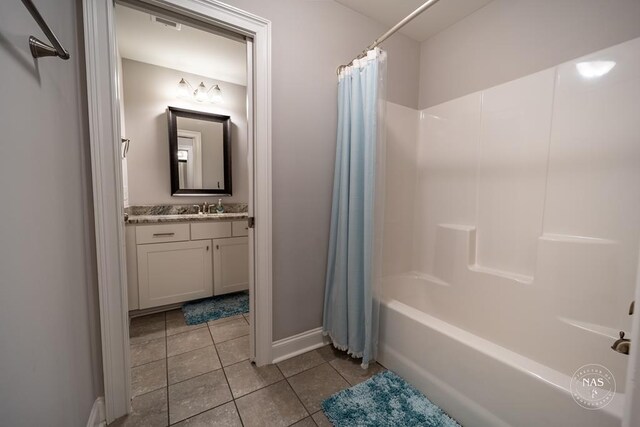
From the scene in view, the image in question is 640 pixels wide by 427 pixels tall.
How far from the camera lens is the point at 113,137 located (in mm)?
1079

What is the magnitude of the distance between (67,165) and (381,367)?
187 centimetres

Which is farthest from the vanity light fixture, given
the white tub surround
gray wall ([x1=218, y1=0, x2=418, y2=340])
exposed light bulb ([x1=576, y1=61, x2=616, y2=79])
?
exposed light bulb ([x1=576, y1=61, x2=616, y2=79])

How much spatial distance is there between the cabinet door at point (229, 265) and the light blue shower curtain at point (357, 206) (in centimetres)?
127

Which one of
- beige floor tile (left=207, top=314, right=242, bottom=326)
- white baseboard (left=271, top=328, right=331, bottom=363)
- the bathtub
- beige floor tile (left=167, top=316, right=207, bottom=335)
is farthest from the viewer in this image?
beige floor tile (left=207, top=314, right=242, bottom=326)

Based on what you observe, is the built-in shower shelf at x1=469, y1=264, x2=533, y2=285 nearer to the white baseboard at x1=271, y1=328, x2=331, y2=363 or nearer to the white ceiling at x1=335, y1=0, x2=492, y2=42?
the white baseboard at x1=271, y1=328, x2=331, y2=363

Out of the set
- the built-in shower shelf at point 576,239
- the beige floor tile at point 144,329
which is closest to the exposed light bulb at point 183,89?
the beige floor tile at point 144,329

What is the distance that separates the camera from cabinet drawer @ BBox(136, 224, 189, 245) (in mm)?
2027

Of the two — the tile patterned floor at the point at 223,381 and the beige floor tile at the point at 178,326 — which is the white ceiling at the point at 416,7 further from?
the beige floor tile at the point at 178,326

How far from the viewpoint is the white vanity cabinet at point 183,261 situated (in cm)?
203

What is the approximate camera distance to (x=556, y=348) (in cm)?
131

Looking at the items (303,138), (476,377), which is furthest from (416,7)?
(476,377)

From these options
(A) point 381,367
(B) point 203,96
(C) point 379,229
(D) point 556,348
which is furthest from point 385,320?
(B) point 203,96

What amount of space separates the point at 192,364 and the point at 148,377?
0.76 feet

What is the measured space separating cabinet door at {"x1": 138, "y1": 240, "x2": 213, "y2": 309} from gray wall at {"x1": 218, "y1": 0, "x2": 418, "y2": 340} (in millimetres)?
1147
